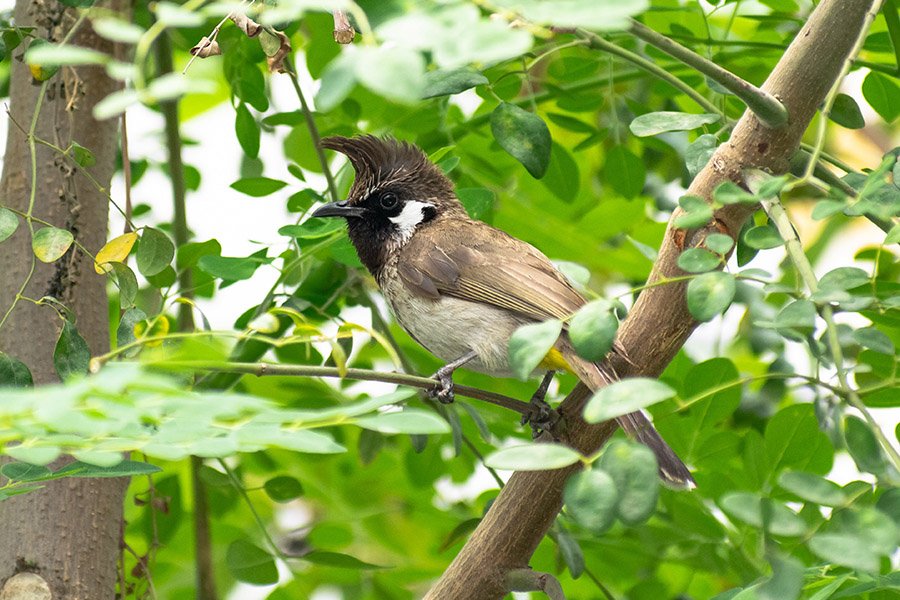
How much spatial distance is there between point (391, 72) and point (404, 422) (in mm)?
447

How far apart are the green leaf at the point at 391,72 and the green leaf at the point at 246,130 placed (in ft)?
5.70

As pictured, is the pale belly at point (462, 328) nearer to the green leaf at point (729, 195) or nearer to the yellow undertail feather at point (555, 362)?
the yellow undertail feather at point (555, 362)

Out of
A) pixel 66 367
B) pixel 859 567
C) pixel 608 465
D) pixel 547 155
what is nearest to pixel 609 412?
pixel 608 465

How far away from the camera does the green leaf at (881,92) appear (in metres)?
2.51

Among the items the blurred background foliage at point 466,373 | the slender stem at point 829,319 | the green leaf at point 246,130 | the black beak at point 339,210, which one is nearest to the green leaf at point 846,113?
the blurred background foliage at point 466,373

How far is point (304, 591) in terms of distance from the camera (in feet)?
9.30

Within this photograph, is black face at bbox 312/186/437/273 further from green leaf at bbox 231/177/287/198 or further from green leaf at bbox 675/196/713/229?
green leaf at bbox 675/196/713/229

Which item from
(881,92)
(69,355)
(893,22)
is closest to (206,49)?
(69,355)

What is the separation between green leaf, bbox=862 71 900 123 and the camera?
8.23 feet

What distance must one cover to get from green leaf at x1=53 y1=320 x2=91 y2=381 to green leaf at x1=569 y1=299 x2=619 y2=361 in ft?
3.12

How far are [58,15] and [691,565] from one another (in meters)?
1.98

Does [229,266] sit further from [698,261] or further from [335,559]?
[698,261]

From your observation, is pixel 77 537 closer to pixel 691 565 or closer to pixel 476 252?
pixel 476 252

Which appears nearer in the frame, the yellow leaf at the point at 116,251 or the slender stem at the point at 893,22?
the yellow leaf at the point at 116,251
